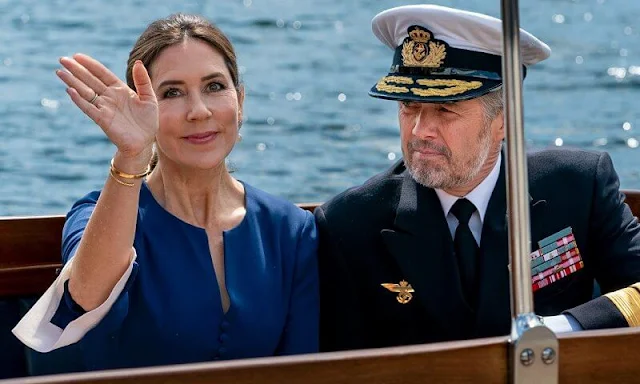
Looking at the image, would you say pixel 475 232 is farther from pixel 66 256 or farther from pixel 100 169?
pixel 100 169

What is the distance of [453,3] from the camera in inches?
520

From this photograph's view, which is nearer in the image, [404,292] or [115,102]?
[115,102]

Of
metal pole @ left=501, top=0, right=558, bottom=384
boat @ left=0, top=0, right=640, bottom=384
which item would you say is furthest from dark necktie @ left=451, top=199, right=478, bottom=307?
metal pole @ left=501, top=0, right=558, bottom=384

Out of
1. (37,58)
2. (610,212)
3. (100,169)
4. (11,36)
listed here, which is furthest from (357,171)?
(610,212)

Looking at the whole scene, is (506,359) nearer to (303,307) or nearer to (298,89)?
(303,307)

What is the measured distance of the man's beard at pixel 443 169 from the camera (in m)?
2.66

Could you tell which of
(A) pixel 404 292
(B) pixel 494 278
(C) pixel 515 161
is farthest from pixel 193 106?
(C) pixel 515 161

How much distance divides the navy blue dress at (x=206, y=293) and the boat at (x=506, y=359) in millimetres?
486

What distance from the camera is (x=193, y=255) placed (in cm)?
265

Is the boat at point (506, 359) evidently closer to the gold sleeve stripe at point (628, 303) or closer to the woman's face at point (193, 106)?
the gold sleeve stripe at point (628, 303)

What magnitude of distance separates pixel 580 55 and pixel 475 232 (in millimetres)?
10252

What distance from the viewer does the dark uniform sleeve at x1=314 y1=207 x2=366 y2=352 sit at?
275 centimetres

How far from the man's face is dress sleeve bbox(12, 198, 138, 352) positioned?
24.7 inches

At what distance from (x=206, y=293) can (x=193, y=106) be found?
378mm
